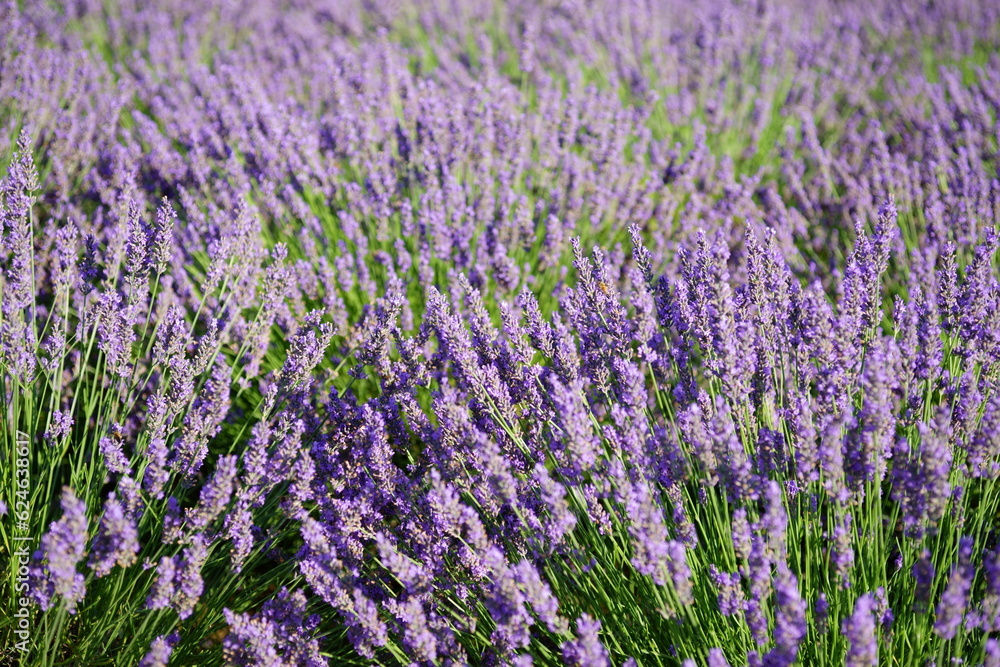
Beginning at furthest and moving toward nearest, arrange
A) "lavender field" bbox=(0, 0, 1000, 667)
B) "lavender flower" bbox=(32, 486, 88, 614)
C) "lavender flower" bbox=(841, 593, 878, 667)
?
"lavender field" bbox=(0, 0, 1000, 667) → "lavender flower" bbox=(32, 486, 88, 614) → "lavender flower" bbox=(841, 593, 878, 667)

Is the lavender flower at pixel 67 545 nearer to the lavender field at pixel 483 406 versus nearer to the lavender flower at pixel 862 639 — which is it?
the lavender field at pixel 483 406

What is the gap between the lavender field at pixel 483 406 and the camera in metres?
1.45

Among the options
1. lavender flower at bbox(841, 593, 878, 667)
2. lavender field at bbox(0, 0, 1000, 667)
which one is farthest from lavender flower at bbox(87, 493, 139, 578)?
lavender flower at bbox(841, 593, 878, 667)

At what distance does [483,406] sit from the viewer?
175cm

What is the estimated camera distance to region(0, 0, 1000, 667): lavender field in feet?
4.75

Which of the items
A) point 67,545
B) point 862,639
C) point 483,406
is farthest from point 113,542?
point 862,639

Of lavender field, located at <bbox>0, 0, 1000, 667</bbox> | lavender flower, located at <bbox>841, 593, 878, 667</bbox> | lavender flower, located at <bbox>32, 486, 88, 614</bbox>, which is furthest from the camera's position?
lavender field, located at <bbox>0, 0, 1000, 667</bbox>

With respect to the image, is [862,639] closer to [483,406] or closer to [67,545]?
[483,406]

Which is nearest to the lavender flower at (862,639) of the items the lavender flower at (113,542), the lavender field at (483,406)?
the lavender field at (483,406)

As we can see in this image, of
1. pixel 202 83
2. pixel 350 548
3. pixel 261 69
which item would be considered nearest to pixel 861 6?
pixel 261 69

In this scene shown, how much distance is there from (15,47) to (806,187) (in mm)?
4050

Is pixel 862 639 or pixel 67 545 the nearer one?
pixel 862 639

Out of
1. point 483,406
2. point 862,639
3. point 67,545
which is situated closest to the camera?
point 862,639

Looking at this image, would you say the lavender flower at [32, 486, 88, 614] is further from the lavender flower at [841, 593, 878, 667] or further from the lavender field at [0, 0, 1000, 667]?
the lavender flower at [841, 593, 878, 667]
